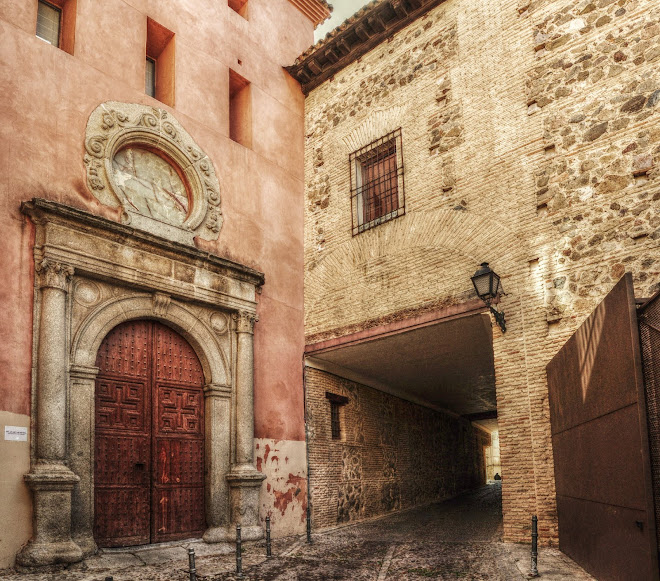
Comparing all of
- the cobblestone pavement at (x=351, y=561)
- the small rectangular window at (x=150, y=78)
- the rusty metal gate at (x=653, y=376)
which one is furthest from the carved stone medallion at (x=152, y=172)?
the rusty metal gate at (x=653, y=376)

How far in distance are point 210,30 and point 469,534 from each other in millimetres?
9607

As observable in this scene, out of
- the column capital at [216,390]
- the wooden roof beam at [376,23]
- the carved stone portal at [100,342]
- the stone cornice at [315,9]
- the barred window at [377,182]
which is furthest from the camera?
the stone cornice at [315,9]

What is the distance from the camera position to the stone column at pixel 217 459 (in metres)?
9.51

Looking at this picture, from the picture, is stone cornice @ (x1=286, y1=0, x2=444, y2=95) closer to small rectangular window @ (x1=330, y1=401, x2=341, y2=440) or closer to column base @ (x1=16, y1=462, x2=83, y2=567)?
small rectangular window @ (x1=330, y1=401, x2=341, y2=440)

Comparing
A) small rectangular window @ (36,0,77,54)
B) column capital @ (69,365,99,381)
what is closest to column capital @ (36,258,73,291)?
column capital @ (69,365,99,381)

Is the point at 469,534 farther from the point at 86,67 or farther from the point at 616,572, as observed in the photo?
the point at 86,67

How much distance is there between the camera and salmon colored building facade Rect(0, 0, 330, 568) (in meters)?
7.90

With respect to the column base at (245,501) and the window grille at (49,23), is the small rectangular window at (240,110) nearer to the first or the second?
the window grille at (49,23)

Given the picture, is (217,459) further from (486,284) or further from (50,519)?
(486,284)

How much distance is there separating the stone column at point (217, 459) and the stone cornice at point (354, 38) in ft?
21.4

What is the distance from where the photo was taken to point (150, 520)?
8.88m

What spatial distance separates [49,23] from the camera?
9.52 meters

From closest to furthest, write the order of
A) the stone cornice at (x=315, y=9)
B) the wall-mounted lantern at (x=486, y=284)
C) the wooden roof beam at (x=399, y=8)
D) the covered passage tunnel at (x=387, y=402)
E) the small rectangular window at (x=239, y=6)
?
the wall-mounted lantern at (x=486, y=284) → the covered passage tunnel at (x=387, y=402) → the wooden roof beam at (x=399, y=8) → the small rectangular window at (x=239, y=6) → the stone cornice at (x=315, y=9)

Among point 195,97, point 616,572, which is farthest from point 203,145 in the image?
point 616,572
